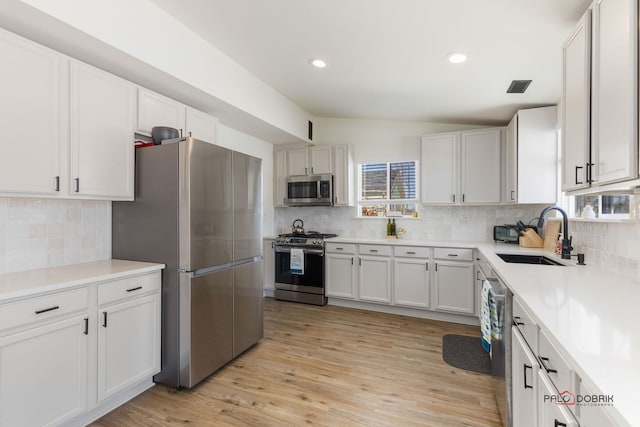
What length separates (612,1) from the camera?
1349 mm

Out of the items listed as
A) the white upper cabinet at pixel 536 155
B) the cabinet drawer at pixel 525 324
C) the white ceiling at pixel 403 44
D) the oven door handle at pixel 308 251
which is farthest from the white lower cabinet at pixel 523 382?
the oven door handle at pixel 308 251

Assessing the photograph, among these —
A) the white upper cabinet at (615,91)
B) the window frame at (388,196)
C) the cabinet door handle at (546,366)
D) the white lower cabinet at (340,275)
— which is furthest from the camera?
the window frame at (388,196)

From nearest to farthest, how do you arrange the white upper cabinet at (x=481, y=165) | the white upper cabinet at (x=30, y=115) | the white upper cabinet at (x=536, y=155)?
the white upper cabinet at (x=30, y=115), the white upper cabinet at (x=536, y=155), the white upper cabinet at (x=481, y=165)

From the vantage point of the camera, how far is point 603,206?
87.7 inches

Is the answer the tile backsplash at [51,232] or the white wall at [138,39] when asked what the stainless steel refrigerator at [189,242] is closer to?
the tile backsplash at [51,232]

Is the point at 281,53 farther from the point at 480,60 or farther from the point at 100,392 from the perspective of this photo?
the point at 100,392

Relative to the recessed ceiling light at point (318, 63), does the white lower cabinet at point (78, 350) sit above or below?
below

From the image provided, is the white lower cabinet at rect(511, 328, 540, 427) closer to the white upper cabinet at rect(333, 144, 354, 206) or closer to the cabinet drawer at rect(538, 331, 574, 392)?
the cabinet drawer at rect(538, 331, 574, 392)

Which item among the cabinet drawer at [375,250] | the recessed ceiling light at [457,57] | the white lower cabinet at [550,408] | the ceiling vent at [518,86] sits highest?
the recessed ceiling light at [457,57]

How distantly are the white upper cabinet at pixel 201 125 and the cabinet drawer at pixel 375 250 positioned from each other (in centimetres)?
228

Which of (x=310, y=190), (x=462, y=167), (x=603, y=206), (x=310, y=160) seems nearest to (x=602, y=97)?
(x=603, y=206)

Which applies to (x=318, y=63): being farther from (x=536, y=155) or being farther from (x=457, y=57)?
(x=536, y=155)

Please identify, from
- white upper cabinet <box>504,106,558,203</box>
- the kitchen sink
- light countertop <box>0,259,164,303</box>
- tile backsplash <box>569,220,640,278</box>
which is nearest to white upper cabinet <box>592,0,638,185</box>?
tile backsplash <box>569,220,640,278</box>

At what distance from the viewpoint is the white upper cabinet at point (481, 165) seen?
370 cm
